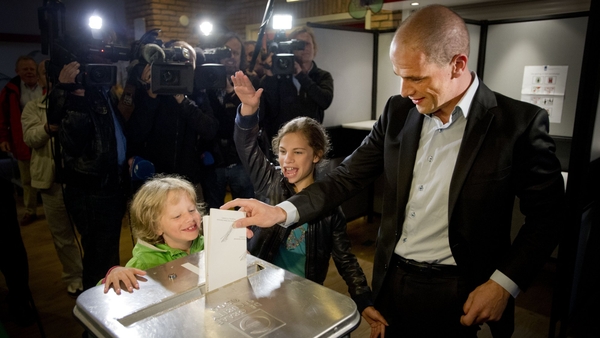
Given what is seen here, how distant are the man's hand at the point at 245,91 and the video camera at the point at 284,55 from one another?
133 centimetres

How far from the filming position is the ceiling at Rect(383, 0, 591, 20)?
367 centimetres

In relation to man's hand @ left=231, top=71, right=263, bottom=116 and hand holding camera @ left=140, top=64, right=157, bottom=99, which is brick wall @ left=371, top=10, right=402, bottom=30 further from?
man's hand @ left=231, top=71, right=263, bottom=116

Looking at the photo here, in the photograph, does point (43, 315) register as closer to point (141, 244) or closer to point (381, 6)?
point (141, 244)

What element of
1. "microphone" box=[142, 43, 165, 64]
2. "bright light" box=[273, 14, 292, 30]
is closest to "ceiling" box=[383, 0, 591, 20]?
"bright light" box=[273, 14, 292, 30]

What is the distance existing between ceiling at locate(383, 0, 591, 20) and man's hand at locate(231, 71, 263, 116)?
2.66 m

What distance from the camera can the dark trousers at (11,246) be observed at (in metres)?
2.23

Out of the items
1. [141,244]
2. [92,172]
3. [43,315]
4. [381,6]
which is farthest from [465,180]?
[381,6]

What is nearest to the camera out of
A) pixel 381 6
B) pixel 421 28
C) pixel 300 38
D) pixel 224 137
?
pixel 421 28

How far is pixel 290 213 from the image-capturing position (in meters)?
1.39

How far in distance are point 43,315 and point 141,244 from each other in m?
1.75

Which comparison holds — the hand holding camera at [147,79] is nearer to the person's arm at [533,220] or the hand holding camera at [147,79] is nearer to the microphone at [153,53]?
the microphone at [153,53]

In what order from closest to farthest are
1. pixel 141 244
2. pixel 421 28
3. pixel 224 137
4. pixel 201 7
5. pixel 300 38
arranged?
pixel 421 28 → pixel 141 244 → pixel 224 137 → pixel 300 38 → pixel 201 7

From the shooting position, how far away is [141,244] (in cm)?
140

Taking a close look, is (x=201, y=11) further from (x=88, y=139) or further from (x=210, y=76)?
(x=88, y=139)
